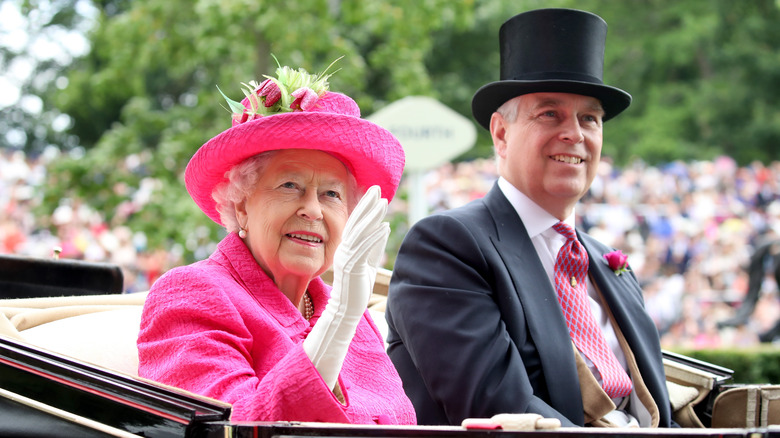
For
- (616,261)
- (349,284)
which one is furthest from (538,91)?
(349,284)

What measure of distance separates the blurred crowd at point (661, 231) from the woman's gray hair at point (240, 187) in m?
5.74

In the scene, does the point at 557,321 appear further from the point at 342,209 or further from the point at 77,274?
the point at 77,274

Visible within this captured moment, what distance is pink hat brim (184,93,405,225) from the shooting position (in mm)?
2064

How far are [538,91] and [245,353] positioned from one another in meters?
1.40

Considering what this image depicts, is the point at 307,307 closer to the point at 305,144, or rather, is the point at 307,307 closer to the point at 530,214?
the point at 305,144

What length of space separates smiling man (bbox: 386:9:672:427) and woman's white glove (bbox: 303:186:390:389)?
2.42 feet

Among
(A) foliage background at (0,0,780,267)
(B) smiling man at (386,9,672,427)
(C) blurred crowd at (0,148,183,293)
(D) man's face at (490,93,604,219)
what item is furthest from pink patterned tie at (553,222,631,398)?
(C) blurred crowd at (0,148,183,293)

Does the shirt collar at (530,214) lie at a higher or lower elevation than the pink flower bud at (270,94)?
lower

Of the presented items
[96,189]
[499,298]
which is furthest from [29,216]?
[499,298]

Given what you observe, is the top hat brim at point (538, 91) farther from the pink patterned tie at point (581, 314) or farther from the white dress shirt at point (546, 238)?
the pink patterned tie at point (581, 314)

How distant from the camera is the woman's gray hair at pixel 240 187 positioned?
Answer: 216cm

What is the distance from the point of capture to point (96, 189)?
795 cm

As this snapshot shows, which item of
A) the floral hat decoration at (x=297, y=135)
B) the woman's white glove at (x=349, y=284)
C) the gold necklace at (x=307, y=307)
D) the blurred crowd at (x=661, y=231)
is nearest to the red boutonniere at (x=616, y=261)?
the floral hat decoration at (x=297, y=135)

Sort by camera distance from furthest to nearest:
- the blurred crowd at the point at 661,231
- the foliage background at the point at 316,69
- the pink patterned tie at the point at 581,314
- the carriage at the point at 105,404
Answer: the blurred crowd at the point at 661,231 → the foliage background at the point at 316,69 → the pink patterned tie at the point at 581,314 → the carriage at the point at 105,404
